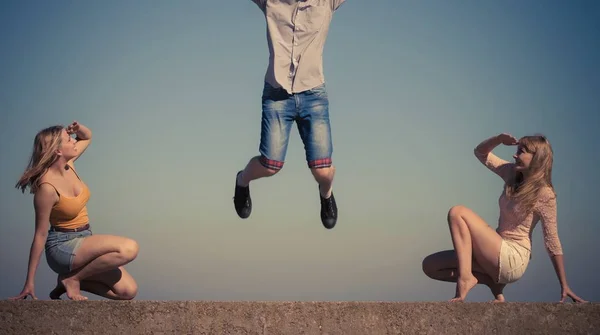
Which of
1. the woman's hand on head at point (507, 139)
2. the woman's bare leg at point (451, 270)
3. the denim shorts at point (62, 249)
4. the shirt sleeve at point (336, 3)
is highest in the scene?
the shirt sleeve at point (336, 3)

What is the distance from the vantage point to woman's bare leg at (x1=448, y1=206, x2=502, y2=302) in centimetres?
558

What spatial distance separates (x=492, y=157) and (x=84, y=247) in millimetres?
3234

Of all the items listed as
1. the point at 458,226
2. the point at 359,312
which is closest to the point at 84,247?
the point at 359,312

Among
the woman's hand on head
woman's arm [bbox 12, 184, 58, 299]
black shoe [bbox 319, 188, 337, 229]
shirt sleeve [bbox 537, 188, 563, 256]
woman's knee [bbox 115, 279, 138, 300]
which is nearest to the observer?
woman's arm [bbox 12, 184, 58, 299]

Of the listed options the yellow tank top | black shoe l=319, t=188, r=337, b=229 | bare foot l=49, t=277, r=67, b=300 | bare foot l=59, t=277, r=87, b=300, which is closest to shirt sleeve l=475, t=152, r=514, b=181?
black shoe l=319, t=188, r=337, b=229

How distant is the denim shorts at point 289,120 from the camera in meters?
6.79

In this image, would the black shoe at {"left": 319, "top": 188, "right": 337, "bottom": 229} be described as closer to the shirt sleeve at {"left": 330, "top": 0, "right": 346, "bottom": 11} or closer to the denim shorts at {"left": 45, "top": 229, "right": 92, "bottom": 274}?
the shirt sleeve at {"left": 330, "top": 0, "right": 346, "bottom": 11}

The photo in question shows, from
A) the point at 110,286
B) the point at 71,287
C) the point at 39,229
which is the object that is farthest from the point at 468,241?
the point at 39,229

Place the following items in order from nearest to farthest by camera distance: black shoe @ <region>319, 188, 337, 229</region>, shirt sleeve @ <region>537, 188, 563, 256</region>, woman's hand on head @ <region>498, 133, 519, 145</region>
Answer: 1. shirt sleeve @ <region>537, 188, 563, 256</region>
2. woman's hand on head @ <region>498, 133, 519, 145</region>
3. black shoe @ <region>319, 188, 337, 229</region>

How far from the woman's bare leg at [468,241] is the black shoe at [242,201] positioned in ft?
8.89

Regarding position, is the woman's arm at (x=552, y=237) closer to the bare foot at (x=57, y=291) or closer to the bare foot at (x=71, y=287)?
the bare foot at (x=71, y=287)

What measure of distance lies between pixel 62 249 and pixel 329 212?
297 centimetres

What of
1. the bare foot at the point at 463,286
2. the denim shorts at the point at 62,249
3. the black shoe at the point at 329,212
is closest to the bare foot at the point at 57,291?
the denim shorts at the point at 62,249

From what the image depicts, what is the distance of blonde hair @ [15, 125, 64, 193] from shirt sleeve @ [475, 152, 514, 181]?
10.8 feet
